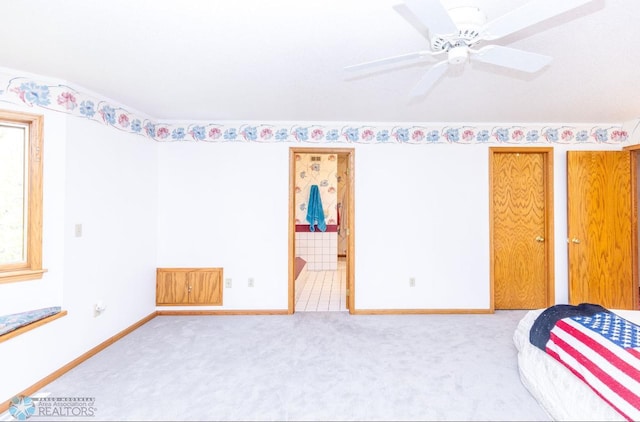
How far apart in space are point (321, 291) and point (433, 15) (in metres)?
3.76

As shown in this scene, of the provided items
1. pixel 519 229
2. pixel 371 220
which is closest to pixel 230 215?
pixel 371 220

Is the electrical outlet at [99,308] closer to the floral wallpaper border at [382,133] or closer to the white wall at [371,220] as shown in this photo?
the white wall at [371,220]

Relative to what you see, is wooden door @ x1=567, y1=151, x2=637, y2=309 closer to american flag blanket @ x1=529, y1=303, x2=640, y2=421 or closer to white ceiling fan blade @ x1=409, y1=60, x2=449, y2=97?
american flag blanket @ x1=529, y1=303, x2=640, y2=421

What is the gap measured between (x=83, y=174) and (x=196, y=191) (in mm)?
1089

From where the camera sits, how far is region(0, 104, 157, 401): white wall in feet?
6.63

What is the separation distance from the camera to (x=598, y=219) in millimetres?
3262

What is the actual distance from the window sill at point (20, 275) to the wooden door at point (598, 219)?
4.86m

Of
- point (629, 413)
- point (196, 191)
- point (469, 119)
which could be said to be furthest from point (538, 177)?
point (196, 191)

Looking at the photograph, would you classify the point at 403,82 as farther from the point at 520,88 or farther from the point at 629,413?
the point at 629,413

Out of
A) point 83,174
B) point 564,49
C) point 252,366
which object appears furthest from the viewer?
point 83,174

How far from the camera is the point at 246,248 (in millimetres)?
3373

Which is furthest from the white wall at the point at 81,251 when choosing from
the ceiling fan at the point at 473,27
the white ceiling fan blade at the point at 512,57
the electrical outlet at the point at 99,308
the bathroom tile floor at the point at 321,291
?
the white ceiling fan blade at the point at 512,57

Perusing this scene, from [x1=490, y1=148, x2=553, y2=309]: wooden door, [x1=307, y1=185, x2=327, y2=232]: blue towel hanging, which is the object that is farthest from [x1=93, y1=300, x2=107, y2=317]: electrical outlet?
[x1=490, y1=148, x2=553, y2=309]: wooden door

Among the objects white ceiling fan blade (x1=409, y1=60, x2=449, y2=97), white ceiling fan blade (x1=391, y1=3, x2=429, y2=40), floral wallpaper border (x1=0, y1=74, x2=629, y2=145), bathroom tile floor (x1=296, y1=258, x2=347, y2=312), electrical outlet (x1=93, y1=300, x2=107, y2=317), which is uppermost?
white ceiling fan blade (x1=391, y1=3, x2=429, y2=40)
